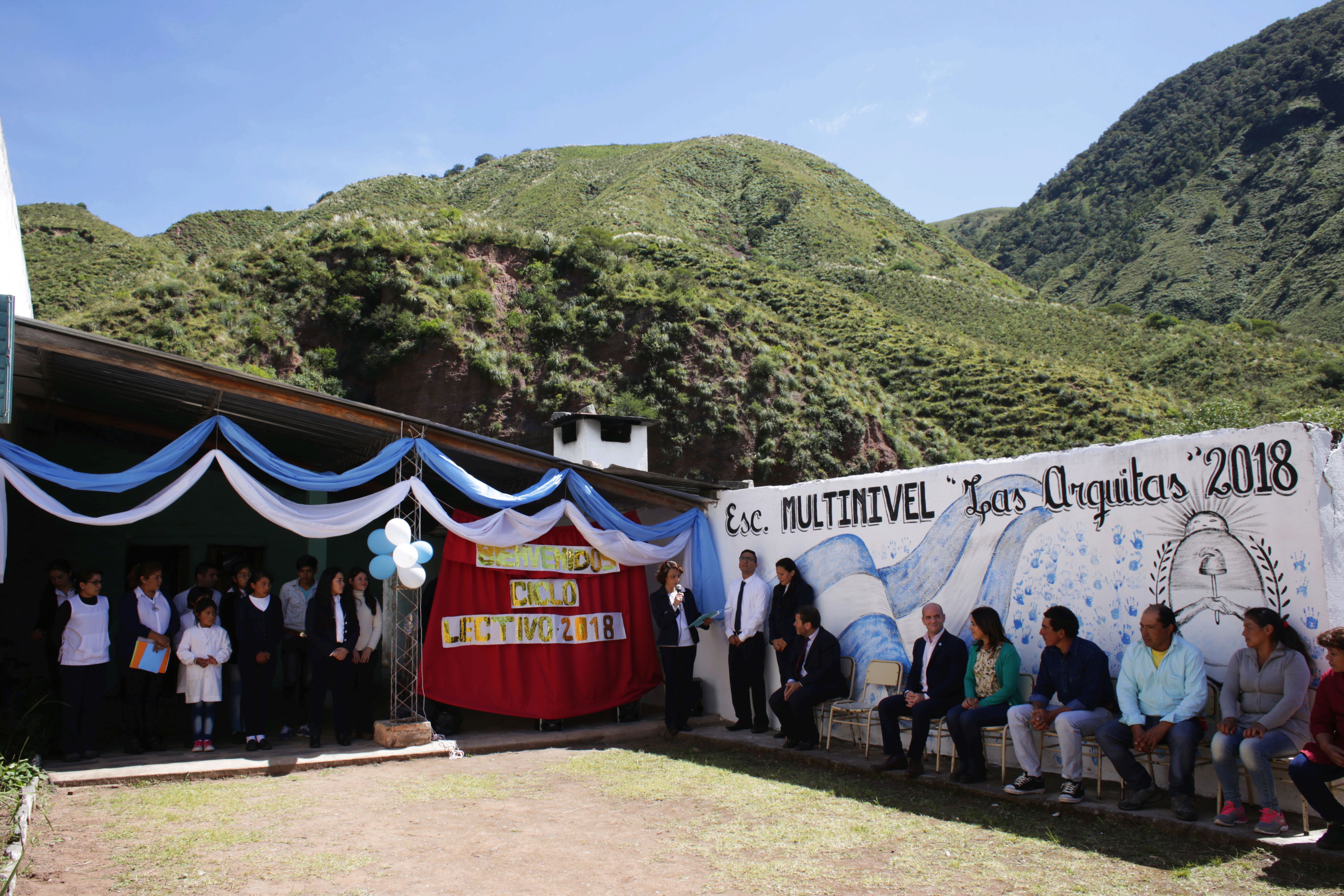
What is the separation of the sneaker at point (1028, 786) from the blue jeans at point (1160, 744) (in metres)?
0.42

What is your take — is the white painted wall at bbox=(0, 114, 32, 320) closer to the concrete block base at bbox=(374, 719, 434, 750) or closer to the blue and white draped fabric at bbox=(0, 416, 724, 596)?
the blue and white draped fabric at bbox=(0, 416, 724, 596)

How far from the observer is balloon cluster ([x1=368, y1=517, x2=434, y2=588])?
718 cm

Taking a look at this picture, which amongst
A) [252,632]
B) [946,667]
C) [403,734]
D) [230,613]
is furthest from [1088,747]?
[230,613]

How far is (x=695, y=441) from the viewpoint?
2694cm

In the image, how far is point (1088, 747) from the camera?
17.7ft

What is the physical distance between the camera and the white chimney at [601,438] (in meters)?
14.6

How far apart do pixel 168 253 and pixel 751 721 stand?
42652mm

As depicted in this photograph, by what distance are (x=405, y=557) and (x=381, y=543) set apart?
28 centimetres

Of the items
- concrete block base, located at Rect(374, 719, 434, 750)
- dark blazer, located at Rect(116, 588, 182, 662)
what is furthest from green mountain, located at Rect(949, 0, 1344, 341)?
dark blazer, located at Rect(116, 588, 182, 662)

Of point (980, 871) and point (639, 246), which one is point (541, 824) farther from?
point (639, 246)

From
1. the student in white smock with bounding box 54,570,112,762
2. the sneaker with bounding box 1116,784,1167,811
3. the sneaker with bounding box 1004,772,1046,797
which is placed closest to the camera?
the sneaker with bounding box 1116,784,1167,811

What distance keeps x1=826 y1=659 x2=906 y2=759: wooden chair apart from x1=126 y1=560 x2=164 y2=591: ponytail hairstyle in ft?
17.8

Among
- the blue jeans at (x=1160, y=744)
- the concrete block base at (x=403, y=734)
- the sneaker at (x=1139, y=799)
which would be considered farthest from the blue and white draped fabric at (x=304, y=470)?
the sneaker at (x=1139, y=799)

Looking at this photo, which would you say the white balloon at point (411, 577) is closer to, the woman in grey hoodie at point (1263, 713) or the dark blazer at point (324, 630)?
the dark blazer at point (324, 630)
